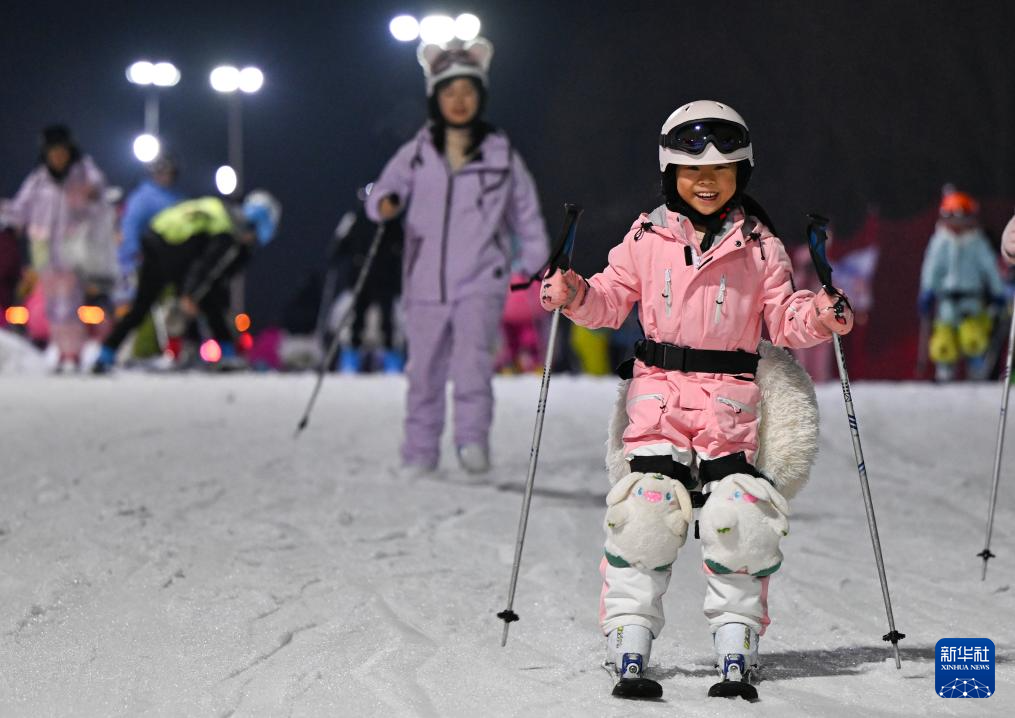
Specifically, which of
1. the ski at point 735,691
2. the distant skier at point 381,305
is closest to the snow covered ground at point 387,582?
the ski at point 735,691

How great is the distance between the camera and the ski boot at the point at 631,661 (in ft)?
9.62

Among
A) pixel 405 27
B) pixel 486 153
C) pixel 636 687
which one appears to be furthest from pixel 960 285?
pixel 636 687

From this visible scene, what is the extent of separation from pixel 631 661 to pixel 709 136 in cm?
125

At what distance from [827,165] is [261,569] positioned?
1752 centimetres

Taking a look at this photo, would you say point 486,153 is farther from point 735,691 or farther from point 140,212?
point 140,212

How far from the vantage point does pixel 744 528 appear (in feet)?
9.90

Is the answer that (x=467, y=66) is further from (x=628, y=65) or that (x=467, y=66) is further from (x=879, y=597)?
(x=628, y=65)

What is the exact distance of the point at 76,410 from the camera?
27.1 feet

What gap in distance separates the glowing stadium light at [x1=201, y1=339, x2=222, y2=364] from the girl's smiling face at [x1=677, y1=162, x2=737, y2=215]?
997 cm

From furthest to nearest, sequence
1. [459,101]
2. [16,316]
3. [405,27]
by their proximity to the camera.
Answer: [16,316] → [405,27] → [459,101]

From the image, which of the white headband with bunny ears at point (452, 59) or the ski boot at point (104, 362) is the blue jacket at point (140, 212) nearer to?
the ski boot at point (104, 362)

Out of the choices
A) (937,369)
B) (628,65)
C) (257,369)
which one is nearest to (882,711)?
(937,369)

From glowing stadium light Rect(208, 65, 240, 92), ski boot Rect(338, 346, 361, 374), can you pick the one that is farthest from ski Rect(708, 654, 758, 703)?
glowing stadium light Rect(208, 65, 240, 92)

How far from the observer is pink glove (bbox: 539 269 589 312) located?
3193mm
